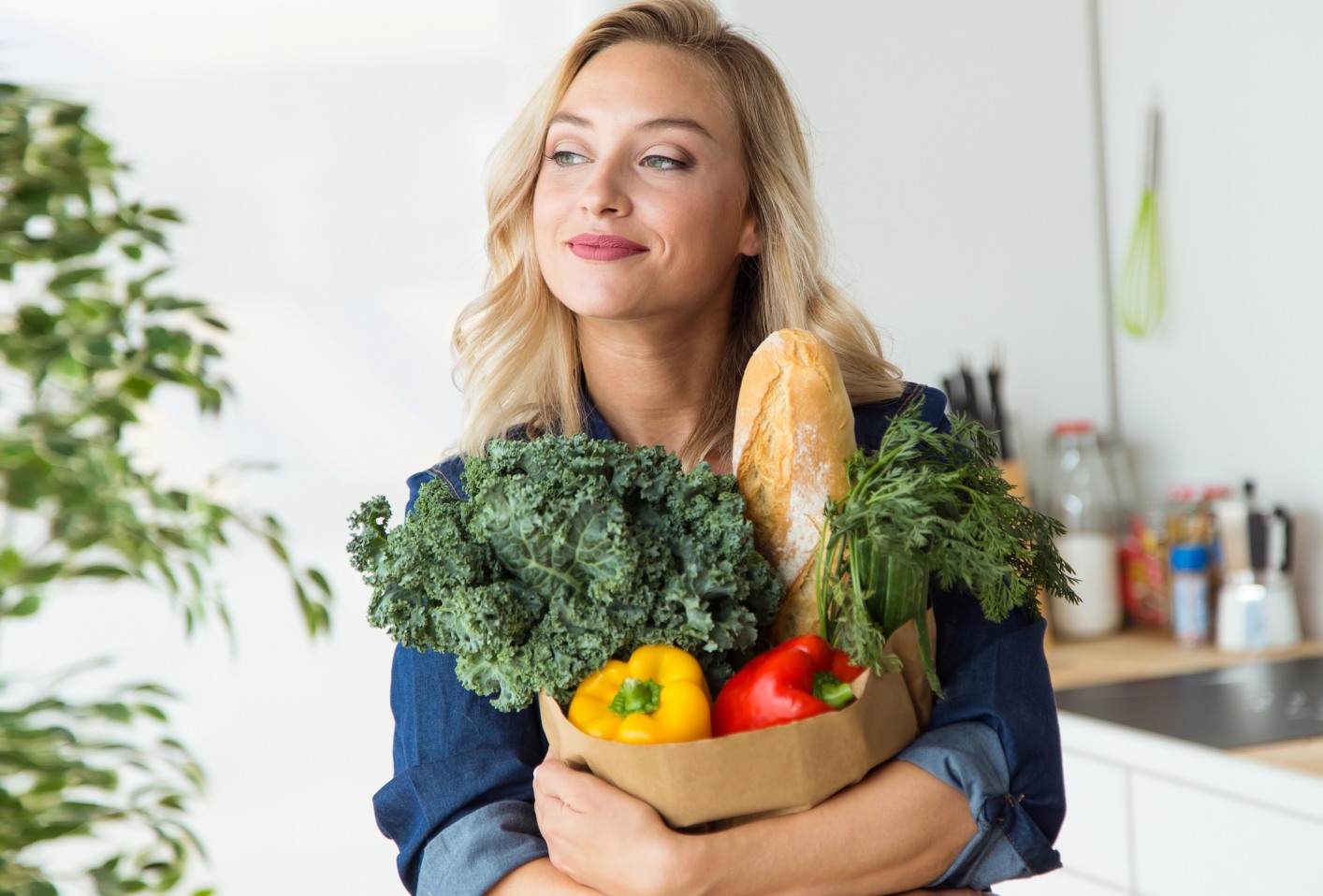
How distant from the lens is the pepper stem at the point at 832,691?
2.79 feet

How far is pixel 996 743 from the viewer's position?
3.33 feet

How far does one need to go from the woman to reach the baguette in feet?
0.54

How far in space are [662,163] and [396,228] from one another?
55.5 inches

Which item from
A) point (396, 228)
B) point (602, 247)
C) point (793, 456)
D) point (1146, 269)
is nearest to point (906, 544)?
point (793, 456)

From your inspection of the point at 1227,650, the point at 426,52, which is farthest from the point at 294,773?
the point at 1227,650

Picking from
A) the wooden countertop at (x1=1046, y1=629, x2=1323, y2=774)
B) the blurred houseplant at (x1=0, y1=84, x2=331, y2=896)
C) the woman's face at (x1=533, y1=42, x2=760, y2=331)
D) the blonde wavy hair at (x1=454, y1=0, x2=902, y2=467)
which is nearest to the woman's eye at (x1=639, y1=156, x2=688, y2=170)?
the woman's face at (x1=533, y1=42, x2=760, y2=331)

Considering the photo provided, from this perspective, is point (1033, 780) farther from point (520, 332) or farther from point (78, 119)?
point (78, 119)

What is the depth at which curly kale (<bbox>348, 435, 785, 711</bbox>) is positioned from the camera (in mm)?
869

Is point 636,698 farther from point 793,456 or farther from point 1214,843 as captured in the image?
point 1214,843

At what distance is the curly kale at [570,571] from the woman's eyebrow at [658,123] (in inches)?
14.9

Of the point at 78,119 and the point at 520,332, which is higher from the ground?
the point at 78,119

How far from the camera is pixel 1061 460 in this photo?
2.81 m

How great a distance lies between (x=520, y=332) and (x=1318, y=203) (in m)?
1.86

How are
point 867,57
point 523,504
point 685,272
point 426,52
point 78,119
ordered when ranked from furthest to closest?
1. point 867,57
2. point 426,52
3. point 685,272
4. point 78,119
5. point 523,504
